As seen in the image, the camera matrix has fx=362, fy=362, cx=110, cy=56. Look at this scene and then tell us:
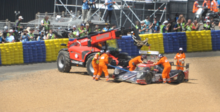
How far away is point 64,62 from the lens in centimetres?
1606

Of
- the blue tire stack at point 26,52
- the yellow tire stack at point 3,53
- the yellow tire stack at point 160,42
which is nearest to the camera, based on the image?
the yellow tire stack at point 3,53

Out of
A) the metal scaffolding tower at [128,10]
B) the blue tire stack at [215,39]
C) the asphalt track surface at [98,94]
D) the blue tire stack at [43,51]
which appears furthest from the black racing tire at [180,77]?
the metal scaffolding tower at [128,10]

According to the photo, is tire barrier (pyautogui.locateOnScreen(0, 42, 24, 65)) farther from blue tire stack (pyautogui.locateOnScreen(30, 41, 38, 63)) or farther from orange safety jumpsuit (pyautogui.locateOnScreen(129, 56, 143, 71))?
orange safety jumpsuit (pyautogui.locateOnScreen(129, 56, 143, 71))

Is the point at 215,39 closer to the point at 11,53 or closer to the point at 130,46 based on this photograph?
the point at 130,46

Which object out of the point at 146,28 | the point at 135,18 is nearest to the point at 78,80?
the point at 146,28

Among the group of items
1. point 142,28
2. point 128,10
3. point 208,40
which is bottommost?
point 208,40

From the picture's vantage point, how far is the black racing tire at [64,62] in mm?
16000

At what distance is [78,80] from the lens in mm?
14648

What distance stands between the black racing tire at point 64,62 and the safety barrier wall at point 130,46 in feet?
8.45

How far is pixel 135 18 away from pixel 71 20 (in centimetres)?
432

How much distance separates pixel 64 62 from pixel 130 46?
5.76m

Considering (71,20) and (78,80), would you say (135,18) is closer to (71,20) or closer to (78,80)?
(71,20)

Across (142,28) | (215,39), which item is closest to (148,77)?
(142,28)

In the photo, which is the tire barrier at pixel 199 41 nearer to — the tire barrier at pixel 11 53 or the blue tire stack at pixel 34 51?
the blue tire stack at pixel 34 51
